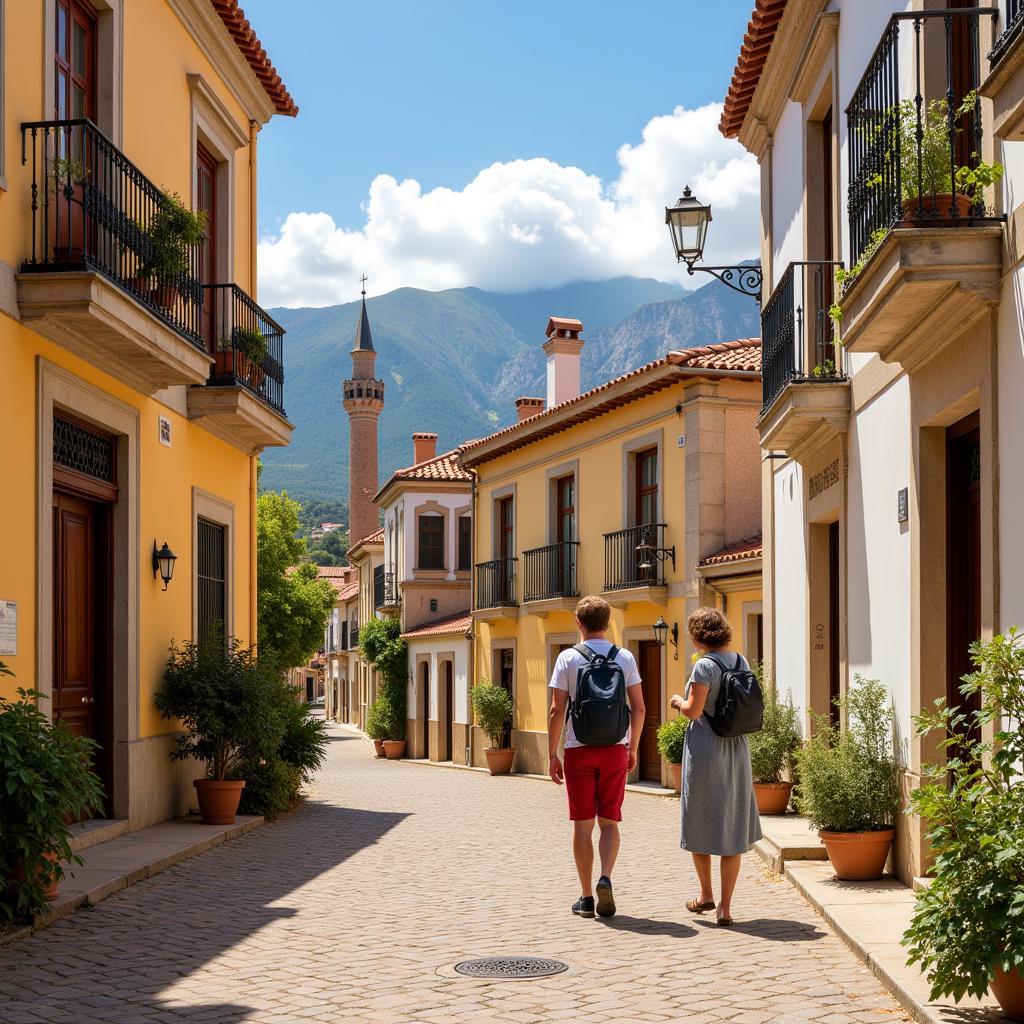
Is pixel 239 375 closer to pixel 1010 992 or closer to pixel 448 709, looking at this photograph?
pixel 1010 992

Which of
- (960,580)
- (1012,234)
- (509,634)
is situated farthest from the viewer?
(509,634)

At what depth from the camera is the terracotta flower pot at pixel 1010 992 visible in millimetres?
4875

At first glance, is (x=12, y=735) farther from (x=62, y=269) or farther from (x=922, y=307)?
→ (x=922, y=307)

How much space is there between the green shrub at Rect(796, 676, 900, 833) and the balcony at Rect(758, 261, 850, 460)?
8.39 ft

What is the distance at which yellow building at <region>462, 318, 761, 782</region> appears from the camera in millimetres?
20469

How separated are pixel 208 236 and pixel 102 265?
16.6 ft

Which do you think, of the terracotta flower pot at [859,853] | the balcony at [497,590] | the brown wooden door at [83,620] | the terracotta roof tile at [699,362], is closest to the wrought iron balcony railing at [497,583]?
the balcony at [497,590]

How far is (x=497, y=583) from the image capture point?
2847cm

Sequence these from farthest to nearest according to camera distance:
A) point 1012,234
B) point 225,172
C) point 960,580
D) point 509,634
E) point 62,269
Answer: point 509,634
point 225,172
point 62,269
point 960,580
point 1012,234

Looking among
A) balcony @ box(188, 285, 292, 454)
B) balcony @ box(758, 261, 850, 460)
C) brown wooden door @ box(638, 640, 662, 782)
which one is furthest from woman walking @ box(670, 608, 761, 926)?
brown wooden door @ box(638, 640, 662, 782)

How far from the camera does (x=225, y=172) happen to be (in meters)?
15.6

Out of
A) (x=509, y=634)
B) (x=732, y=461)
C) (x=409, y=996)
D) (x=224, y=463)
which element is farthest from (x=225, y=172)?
(x=509, y=634)

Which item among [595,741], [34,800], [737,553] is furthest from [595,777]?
[737,553]

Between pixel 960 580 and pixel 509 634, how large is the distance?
20.2 metres
